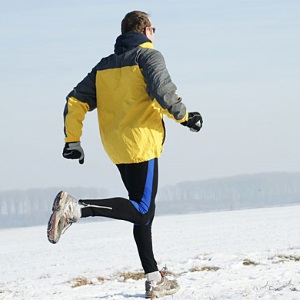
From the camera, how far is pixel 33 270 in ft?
32.6

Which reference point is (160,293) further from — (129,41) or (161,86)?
(129,41)

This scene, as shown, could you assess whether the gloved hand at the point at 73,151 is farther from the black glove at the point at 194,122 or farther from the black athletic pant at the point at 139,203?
the black glove at the point at 194,122

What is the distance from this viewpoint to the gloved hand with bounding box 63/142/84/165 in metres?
4.79

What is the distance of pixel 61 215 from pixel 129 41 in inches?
53.2

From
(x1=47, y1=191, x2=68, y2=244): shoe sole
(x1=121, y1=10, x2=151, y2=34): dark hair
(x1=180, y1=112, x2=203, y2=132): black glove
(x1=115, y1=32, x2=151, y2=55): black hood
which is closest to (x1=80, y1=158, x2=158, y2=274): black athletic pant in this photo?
(x1=47, y1=191, x2=68, y2=244): shoe sole

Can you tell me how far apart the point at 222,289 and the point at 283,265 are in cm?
140

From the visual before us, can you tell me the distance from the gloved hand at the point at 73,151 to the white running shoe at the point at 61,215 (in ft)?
2.21

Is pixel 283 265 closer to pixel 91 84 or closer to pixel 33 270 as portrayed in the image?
pixel 91 84

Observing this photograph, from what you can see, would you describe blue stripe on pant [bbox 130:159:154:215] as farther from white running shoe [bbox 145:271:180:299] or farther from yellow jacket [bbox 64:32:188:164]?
white running shoe [bbox 145:271:180:299]

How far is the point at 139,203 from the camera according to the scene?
4590mm

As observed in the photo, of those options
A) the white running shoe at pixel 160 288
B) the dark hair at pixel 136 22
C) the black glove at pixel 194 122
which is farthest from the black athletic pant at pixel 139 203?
the dark hair at pixel 136 22

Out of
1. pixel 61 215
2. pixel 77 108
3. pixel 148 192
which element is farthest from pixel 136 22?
pixel 61 215

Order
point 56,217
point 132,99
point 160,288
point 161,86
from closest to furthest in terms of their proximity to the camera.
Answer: point 56,217, point 161,86, point 132,99, point 160,288

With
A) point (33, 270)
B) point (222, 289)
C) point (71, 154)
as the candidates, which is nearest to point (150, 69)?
point (71, 154)
